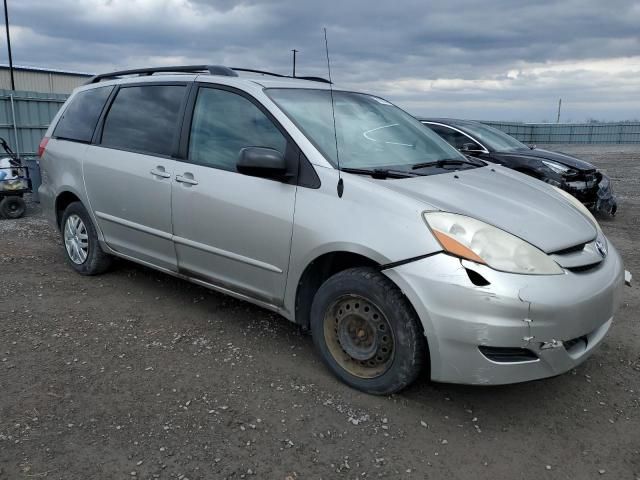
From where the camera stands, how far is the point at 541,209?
3275 mm

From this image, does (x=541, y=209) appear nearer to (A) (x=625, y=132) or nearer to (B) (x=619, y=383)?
(B) (x=619, y=383)

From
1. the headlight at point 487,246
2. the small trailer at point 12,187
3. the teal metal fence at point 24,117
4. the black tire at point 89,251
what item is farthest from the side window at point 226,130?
the teal metal fence at point 24,117

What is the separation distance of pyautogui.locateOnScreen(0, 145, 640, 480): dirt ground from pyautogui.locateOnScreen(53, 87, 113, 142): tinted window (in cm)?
165

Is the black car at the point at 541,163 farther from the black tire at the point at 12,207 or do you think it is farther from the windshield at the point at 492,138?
the black tire at the point at 12,207

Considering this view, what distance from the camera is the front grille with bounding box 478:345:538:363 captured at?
2723mm

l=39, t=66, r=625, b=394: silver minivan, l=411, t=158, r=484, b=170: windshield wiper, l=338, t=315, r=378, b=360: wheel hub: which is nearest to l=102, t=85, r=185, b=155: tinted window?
l=39, t=66, r=625, b=394: silver minivan

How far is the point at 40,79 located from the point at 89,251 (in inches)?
1023

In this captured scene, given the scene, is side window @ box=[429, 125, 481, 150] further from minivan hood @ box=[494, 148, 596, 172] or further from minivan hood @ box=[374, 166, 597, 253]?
minivan hood @ box=[374, 166, 597, 253]

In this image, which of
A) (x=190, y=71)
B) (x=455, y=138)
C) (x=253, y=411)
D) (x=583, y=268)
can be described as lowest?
(x=253, y=411)

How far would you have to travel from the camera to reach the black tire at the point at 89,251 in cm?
496

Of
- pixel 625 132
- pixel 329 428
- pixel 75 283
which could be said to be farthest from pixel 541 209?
pixel 625 132

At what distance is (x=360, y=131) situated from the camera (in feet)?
12.3

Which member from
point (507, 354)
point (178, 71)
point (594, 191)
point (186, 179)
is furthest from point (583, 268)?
point (594, 191)

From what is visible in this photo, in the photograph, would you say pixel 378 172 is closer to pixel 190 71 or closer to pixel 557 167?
pixel 190 71
